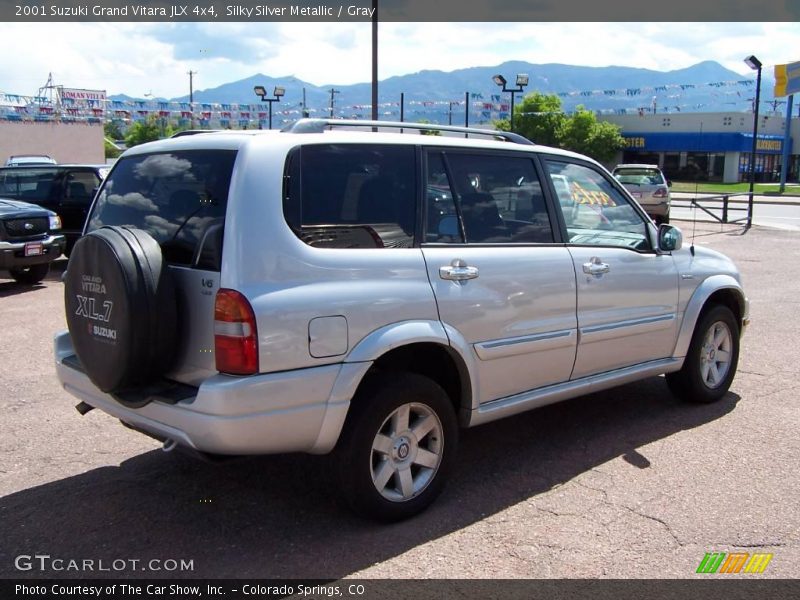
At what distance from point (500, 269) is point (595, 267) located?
842 mm

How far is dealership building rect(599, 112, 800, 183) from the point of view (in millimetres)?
56656

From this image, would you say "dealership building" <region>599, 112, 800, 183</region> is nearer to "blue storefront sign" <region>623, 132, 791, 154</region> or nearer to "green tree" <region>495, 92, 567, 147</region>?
"blue storefront sign" <region>623, 132, 791, 154</region>

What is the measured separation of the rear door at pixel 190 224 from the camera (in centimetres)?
346

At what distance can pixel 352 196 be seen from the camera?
12.4ft

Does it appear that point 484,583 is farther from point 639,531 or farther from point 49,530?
point 49,530

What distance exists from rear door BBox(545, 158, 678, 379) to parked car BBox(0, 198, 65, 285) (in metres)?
8.58

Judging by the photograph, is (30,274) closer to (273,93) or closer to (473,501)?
(473,501)

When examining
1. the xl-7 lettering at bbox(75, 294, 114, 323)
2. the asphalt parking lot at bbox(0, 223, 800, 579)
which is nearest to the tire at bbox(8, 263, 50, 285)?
the asphalt parking lot at bbox(0, 223, 800, 579)

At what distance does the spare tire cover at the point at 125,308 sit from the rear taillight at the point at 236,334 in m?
0.31

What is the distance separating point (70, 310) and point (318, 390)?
4.43 feet

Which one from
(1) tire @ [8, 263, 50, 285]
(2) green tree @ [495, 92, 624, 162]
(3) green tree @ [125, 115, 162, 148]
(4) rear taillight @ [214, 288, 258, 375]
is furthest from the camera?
(3) green tree @ [125, 115, 162, 148]

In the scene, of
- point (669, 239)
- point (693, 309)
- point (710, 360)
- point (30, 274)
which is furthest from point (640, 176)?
point (669, 239)

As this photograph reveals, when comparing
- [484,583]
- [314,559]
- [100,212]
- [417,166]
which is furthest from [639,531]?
[100,212]

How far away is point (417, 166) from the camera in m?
4.09
